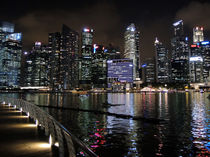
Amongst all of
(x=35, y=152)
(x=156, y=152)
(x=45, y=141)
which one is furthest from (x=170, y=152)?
(x=35, y=152)

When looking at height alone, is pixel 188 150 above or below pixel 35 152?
below

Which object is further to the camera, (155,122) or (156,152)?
(155,122)

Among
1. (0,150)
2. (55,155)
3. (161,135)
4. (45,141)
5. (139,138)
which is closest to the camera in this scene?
(55,155)

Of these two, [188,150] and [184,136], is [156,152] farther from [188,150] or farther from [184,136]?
[184,136]

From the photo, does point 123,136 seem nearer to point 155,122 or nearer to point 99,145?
point 99,145

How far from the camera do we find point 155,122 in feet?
102

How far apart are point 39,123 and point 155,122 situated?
19.8 m

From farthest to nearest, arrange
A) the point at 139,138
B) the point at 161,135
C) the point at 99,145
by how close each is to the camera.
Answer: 1. the point at 161,135
2. the point at 139,138
3. the point at 99,145

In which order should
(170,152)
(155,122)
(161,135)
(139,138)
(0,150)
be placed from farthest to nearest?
(155,122)
(161,135)
(139,138)
(170,152)
(0,150)

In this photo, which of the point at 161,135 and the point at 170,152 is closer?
the point at 170,152

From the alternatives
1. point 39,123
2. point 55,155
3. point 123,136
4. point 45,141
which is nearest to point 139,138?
point 123,136

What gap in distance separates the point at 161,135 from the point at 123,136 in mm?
4375

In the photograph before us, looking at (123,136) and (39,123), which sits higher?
(39,123)

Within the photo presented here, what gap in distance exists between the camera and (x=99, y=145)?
18.2m
